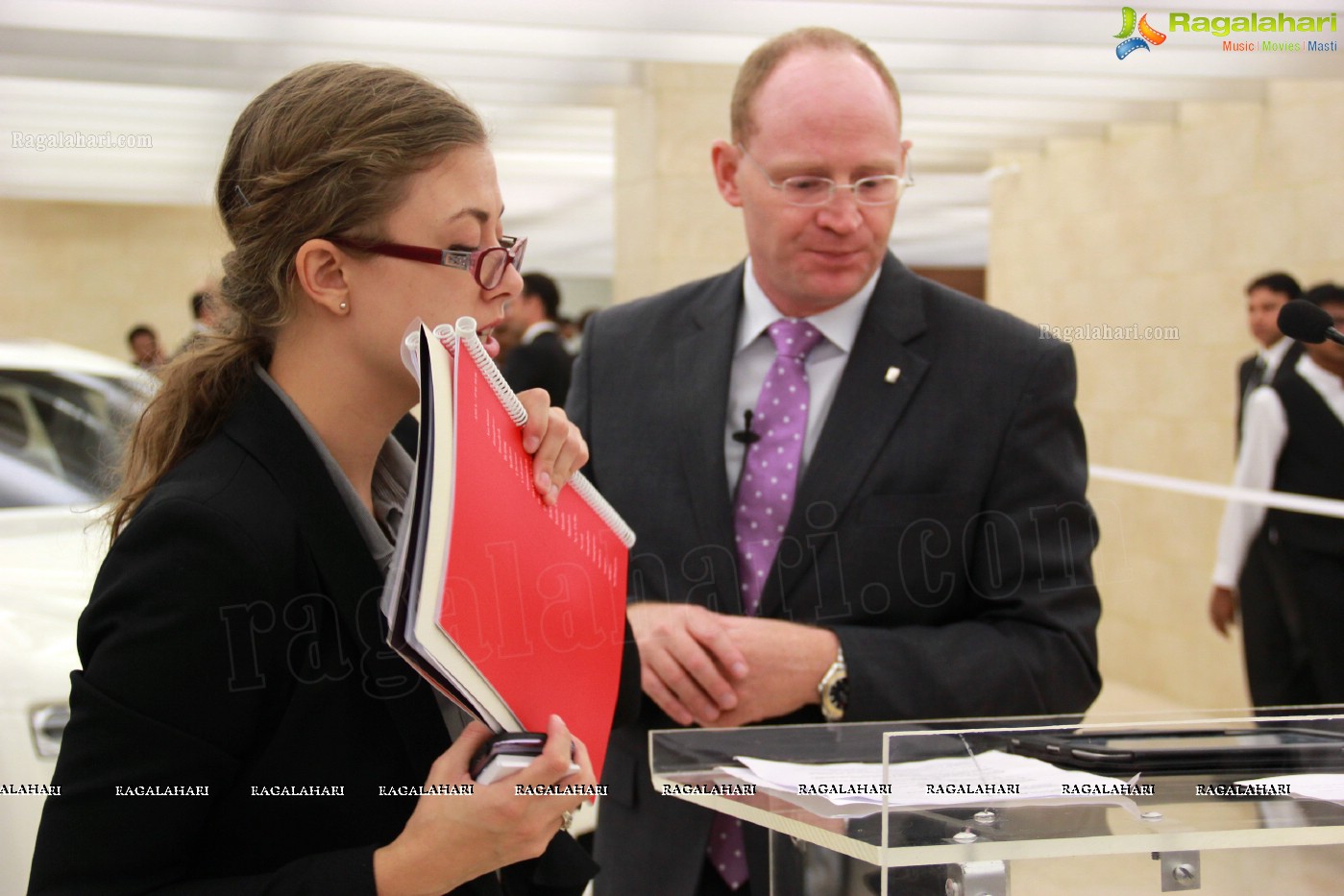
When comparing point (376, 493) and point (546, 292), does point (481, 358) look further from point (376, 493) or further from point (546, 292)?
point (546, 292)

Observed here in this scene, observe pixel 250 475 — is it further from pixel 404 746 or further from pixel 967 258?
pixel 967 258

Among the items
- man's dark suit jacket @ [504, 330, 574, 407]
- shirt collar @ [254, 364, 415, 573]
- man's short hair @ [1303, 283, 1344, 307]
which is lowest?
shirt collar @ [254, 364, 415, 573]

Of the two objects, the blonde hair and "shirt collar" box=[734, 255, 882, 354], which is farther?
"shirt collar" box=[734, 255, 882, 354]

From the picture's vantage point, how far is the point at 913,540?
169 cm

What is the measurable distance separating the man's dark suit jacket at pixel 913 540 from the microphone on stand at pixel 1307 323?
44cm

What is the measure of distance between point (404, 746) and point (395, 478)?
31 cm

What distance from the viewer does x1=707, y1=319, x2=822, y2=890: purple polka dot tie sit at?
66.1 inches

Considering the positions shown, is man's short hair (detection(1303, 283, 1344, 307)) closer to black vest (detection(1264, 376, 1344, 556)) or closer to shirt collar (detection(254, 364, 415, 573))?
black vest (detection(1264, 376, 1344, 556))

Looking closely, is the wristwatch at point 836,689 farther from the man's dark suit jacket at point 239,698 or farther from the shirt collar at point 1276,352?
the shirt collar at point 1276,352

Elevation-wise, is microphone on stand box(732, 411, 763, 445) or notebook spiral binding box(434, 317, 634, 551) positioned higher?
microphone on stand box(732, 411, 763, 445)

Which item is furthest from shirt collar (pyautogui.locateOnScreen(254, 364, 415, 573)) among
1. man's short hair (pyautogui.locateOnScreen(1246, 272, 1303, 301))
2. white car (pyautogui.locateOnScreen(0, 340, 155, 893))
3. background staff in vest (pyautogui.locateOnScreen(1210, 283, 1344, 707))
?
man's short hair (pyautogui.locateOnScreen(1246, 272, 1303, 301))

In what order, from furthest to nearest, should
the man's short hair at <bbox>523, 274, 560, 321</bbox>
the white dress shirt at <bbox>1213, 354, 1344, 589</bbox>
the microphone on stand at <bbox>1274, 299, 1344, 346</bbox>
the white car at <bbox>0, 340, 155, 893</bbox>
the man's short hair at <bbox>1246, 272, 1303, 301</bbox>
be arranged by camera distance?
the man's short hair at <bbox>523, 274, 560, 321</bbox> → the man's short hair at <bbox>1246, 272, 1303, 301</bbox> → the white dress shirt at <bbox>1213, 354, 1344, 589</bbox> → the white car at <bbox>0, 340, 155, 893</bbox> → the microphone on stand at <bbox>1274, 299, 1344, 346</bbox>

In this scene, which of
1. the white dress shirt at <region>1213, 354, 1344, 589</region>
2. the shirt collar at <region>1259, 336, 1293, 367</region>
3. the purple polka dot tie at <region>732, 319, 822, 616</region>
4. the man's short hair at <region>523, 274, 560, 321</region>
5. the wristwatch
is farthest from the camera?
the man's short hair at <region>523, 274, 560, 321</region>

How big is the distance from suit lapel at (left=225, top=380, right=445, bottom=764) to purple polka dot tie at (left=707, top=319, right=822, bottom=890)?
0.66 meters
